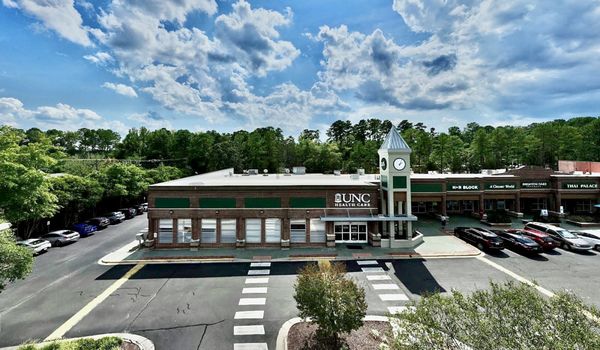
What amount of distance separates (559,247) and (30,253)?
130 feet

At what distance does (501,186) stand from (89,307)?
46025 mm

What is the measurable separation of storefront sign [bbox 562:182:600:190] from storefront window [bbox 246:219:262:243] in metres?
41.3

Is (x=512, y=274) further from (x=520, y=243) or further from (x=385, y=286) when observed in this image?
(x=385, y=286)

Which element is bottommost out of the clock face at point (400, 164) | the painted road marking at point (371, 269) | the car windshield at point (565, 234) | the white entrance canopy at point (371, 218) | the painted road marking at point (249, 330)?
the painted road marking at point (249, 330)

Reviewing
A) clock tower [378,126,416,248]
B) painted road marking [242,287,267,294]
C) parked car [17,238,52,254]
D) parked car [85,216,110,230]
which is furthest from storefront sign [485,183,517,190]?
parked car [17,238,52,254]

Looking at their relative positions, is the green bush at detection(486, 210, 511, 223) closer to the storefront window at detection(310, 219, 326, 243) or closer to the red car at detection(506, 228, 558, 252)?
the red car at detection(506, 228, 558, 252)

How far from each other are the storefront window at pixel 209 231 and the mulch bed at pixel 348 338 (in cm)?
1560

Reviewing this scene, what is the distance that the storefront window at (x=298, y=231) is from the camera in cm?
2797

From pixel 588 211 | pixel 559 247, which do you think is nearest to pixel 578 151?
pixel 588 211

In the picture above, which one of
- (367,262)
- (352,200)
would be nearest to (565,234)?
(367,262)

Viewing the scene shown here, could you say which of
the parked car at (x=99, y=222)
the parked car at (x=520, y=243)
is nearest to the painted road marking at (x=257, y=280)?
the parked car at (x=520, y=243)

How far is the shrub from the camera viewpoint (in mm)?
11680

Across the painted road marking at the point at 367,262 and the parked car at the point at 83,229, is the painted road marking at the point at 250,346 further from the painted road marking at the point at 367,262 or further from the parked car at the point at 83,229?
the parked car at the point at 83,229

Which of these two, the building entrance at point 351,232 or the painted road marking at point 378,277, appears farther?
the building entrance at point 351,232
